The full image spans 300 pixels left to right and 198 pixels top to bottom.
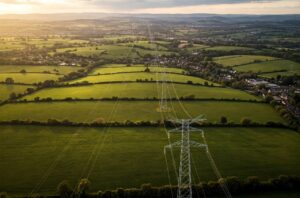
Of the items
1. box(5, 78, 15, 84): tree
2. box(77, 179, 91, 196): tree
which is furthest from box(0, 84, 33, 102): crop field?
box(77, 179, 91, 196): tree

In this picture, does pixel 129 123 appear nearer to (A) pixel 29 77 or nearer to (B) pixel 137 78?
(B) pixel 137 78

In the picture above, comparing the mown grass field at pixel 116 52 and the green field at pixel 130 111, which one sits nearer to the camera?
the green field at pixel 130 111

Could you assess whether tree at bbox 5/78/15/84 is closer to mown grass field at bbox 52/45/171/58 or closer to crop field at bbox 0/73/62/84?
crop field at bbox 0/73/62/84

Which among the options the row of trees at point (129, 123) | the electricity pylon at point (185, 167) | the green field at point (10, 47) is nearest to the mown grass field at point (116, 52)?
the green field at point (10, 47)

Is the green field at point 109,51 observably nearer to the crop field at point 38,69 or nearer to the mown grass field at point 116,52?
the mown grass field at point 116,52

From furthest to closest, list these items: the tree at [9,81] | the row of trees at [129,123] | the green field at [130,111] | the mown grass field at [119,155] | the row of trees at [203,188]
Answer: the tree at [9,81], the green field at [130,111], the row of trees at [129,123], the mown grass field at [119,155], the row of trees at [203,188]

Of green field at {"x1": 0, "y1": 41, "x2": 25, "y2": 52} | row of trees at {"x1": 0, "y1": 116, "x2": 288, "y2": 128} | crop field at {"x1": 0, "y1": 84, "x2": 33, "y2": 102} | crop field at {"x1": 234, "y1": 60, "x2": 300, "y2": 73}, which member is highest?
green field at {"x1": 0, "y1": 41, "x2": 25, "y2": 52}

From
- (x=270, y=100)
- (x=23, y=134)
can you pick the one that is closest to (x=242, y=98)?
(x=270, y=100)
